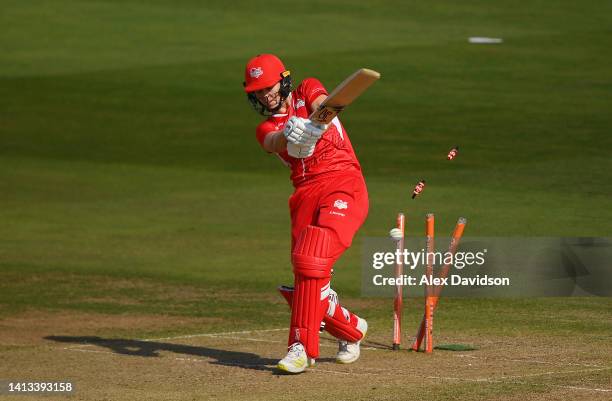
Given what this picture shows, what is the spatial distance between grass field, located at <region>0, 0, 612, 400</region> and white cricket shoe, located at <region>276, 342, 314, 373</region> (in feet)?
0.64

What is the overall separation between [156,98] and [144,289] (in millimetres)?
14976

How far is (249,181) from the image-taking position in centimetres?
2114

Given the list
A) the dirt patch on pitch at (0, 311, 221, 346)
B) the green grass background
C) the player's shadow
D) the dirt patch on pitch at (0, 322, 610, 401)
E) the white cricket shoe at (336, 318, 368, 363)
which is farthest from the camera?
the green grass background

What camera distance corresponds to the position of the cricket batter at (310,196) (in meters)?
9.38

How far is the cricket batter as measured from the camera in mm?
9383

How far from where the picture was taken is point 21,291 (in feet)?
46.8

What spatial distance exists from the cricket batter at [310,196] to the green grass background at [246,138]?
7.76ft

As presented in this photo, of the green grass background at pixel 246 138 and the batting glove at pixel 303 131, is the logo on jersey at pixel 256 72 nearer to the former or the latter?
the batting glove at pixel 303 131

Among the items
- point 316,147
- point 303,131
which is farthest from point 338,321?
point 303,131

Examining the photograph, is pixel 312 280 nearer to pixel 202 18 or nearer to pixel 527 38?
pixel 527 38

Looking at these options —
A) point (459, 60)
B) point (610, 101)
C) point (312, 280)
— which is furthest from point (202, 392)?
point (459, 60)
